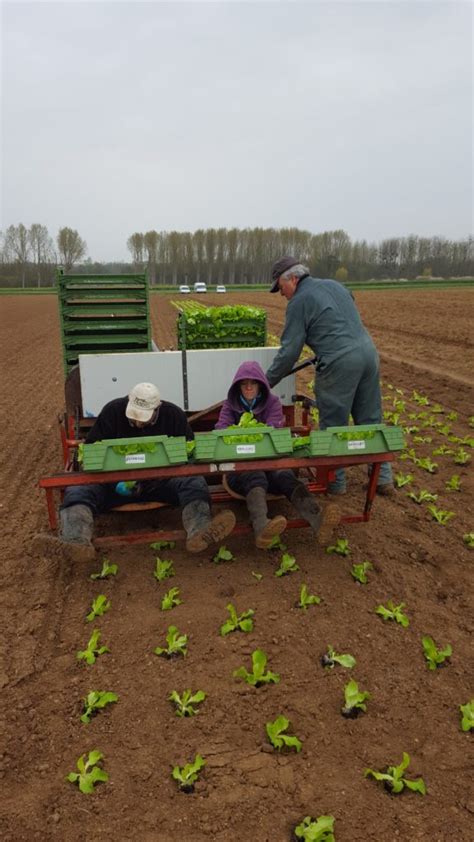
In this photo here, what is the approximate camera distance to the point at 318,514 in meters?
4.24

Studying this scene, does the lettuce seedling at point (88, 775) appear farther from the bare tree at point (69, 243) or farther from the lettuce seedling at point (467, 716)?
the bare tree at point (69, 243)

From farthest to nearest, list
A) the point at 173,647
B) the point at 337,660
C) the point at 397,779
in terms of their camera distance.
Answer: the point at 173,647, the point at 337,660, the point at 397,779

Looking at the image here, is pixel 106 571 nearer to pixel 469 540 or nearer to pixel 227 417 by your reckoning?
pixel 227 417

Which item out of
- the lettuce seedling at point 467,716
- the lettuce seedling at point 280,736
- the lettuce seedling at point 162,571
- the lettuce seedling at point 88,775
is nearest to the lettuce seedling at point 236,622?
the lettuce seedling at point 162,571

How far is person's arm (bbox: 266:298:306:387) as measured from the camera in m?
5.06

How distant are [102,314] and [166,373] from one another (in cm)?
256

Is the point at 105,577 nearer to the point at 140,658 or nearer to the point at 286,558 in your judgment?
the point at 140,658

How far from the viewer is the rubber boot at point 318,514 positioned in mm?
4035

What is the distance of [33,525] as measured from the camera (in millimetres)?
5309

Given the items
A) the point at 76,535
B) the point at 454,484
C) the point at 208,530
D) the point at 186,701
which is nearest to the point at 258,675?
the point at 186,701

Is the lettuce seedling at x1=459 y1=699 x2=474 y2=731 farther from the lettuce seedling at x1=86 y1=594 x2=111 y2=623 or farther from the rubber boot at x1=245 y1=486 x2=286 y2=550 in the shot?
the lettuce seedling at x1=86 y1=594 x2=111 y2=623

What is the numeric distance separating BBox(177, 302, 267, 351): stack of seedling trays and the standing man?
1.27 meters

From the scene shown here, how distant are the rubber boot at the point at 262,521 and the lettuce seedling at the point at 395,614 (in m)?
0.82

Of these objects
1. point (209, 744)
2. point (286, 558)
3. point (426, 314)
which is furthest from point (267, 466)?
point (426, 314)
